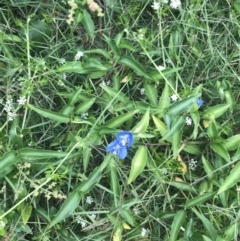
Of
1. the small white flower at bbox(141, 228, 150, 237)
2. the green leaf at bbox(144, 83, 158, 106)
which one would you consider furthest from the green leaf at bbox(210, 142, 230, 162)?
the small white flower at bbox(141, 228, 150, 237)

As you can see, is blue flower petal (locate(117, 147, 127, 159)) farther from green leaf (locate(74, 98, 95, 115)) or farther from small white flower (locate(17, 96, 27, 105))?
small white flower (locate(17, 96, 27, 105))

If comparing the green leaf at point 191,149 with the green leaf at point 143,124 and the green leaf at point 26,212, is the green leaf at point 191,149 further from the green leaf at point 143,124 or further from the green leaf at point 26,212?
the green leaf at point 26,212

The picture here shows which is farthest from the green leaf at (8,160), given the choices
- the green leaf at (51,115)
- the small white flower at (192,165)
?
the small white flower at (192,165)

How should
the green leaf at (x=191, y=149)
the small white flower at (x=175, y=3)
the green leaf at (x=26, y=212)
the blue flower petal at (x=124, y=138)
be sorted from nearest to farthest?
the blue flower petal at (x=124, y=138), the green leaf at (x=26, y=212), the green leaf at (x=191, y=149), the small white flower at (x=175, y=3)

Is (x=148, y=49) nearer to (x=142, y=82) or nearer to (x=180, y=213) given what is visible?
(x=142, y=82)

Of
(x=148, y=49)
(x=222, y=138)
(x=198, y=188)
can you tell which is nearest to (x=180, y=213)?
(x=198, y=188)

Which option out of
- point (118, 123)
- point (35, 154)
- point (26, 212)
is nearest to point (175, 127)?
point (118, 123)
